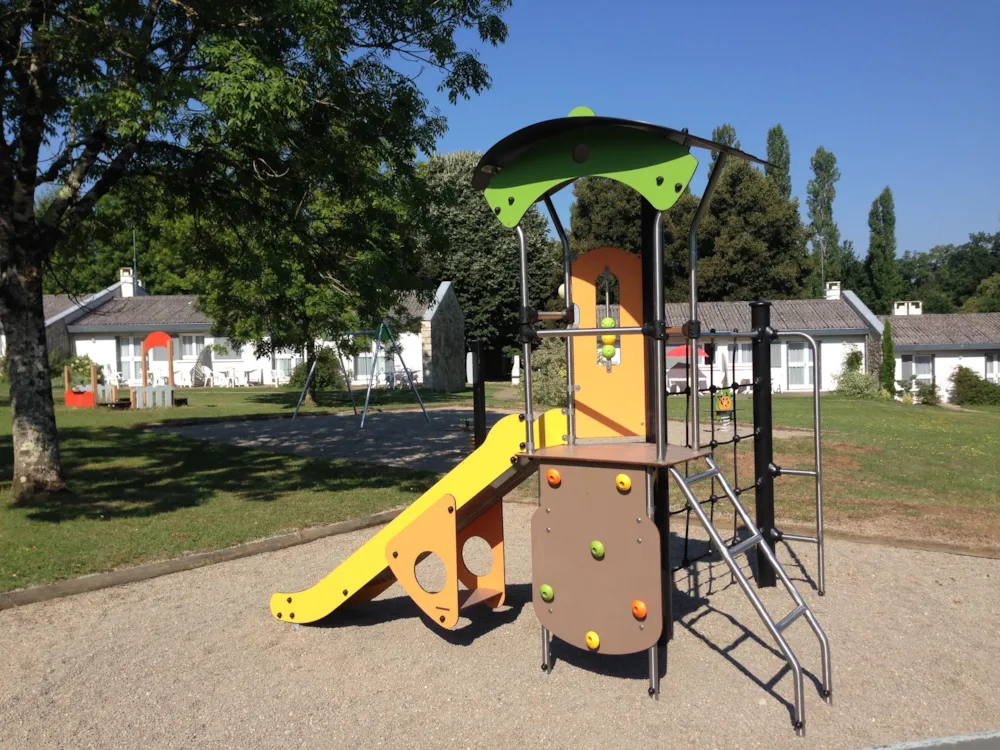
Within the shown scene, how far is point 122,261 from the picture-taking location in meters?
57.1

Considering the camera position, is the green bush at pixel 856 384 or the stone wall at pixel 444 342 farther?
the stone wall at pixel 444 342

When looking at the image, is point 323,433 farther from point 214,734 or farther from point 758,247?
point 758,247

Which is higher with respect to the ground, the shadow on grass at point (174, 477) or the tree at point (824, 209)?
the tree at point (824, 209)

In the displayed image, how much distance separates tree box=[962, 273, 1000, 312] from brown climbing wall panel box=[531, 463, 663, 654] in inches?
2480

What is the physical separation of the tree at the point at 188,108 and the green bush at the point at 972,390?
3046cm

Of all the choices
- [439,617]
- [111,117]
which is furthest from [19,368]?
[439,617]

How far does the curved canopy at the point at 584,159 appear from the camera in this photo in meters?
4.29

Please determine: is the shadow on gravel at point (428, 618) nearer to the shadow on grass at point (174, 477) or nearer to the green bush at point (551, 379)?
the shadow on grass at point (174, 477)

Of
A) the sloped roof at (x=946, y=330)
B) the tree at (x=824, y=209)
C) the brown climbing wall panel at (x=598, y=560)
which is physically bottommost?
the brown climbing wall panel at (x=598, y=560)

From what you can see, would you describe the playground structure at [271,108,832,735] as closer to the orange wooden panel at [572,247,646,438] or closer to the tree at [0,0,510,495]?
the orange wooden panel at [572,247,646,438]

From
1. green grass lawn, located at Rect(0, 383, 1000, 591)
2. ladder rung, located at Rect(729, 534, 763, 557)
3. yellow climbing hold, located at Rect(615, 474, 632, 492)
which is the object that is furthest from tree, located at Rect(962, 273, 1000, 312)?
yellow climbing hold, located at Rect(615, 474, 632, 492)

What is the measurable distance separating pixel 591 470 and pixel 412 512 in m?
1.42

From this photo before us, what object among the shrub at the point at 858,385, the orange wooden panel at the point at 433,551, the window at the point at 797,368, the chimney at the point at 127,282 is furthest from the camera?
the chimney at the point at 127,282

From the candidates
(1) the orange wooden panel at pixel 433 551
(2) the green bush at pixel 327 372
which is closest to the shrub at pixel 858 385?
(2) the green bush at pixel 327 372
